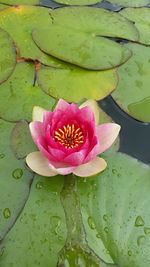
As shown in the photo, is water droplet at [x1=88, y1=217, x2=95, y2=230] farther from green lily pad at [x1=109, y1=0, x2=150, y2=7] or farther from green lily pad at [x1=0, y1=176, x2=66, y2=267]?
green lily pad at [x1=109, y1=0, x2=150, y2=7]

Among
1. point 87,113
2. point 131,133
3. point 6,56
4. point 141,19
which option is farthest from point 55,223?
point 141,19

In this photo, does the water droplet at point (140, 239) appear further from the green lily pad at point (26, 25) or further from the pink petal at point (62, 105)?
the green lily pad at point (26, 25)

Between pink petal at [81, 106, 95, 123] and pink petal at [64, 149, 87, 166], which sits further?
pink petal at [81, 106, 95, 123]

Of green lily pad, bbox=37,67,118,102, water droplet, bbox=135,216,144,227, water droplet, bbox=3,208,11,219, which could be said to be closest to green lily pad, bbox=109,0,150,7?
green lily pad, bbox=37,67,118,102

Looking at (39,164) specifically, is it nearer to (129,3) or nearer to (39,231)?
(39,231)

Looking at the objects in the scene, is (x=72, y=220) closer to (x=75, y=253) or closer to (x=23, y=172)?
(x=75, y=253)
